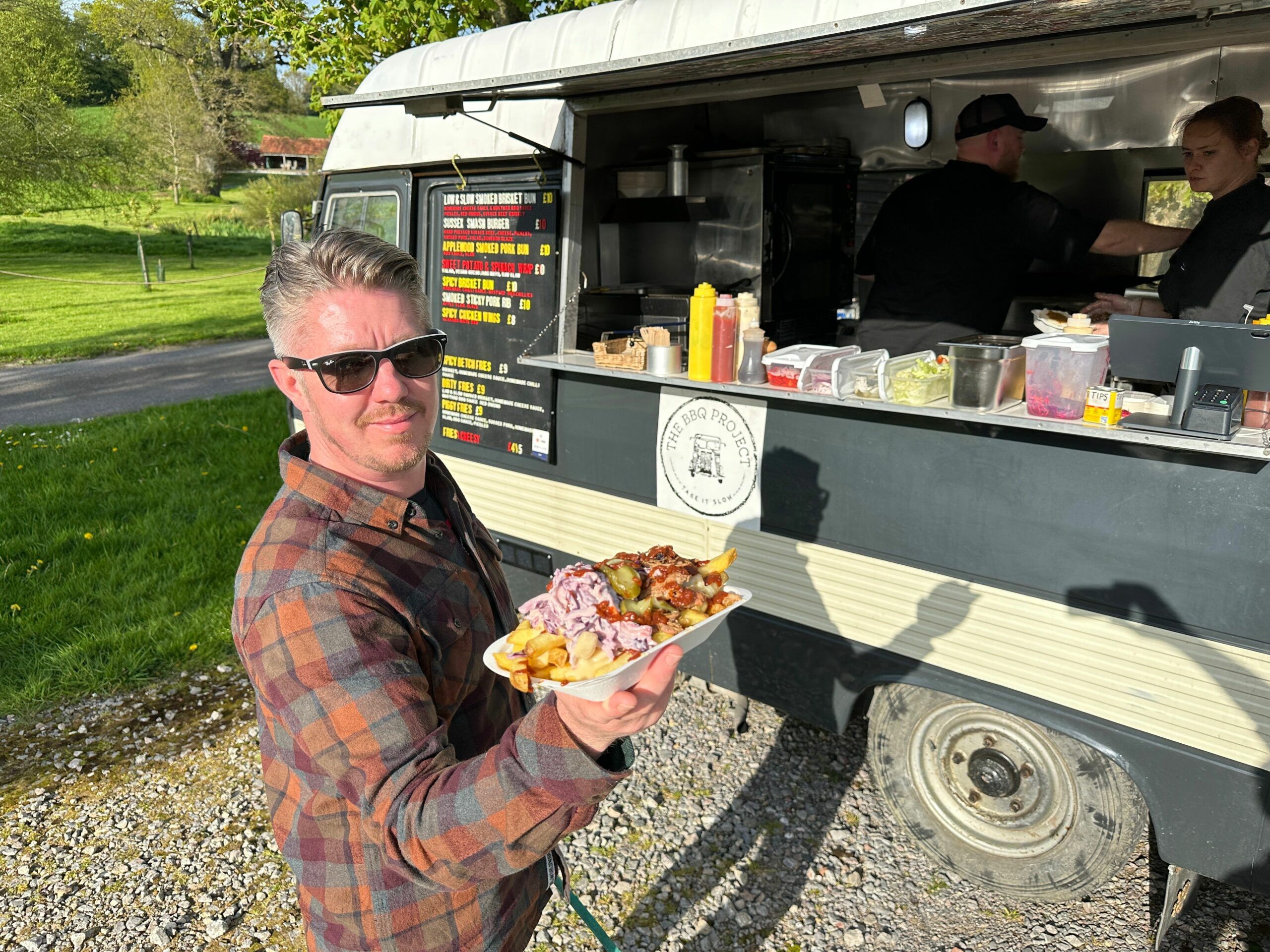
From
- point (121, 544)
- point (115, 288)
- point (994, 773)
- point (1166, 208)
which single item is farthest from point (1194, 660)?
point (115, 288)

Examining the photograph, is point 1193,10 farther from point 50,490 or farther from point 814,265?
point 50,490

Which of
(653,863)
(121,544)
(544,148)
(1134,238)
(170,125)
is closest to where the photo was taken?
(653,863)

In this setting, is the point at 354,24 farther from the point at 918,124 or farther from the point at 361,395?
the point at 361,395

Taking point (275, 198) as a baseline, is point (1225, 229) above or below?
below

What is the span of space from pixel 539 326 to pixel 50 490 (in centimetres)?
517

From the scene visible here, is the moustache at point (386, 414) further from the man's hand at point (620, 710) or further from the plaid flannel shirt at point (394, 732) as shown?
the man's hand at point (620, 710)

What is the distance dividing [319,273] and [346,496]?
1.30 ft

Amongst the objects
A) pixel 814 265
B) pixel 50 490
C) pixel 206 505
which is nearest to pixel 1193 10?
pixel 814 265

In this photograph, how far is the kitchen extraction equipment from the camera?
107 inches

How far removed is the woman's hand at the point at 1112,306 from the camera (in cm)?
421

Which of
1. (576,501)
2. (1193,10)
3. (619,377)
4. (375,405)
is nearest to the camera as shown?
(375,405)

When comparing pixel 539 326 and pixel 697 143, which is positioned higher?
pixel 697 143

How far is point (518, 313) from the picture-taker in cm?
414

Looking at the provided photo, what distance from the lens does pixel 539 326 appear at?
406cm
